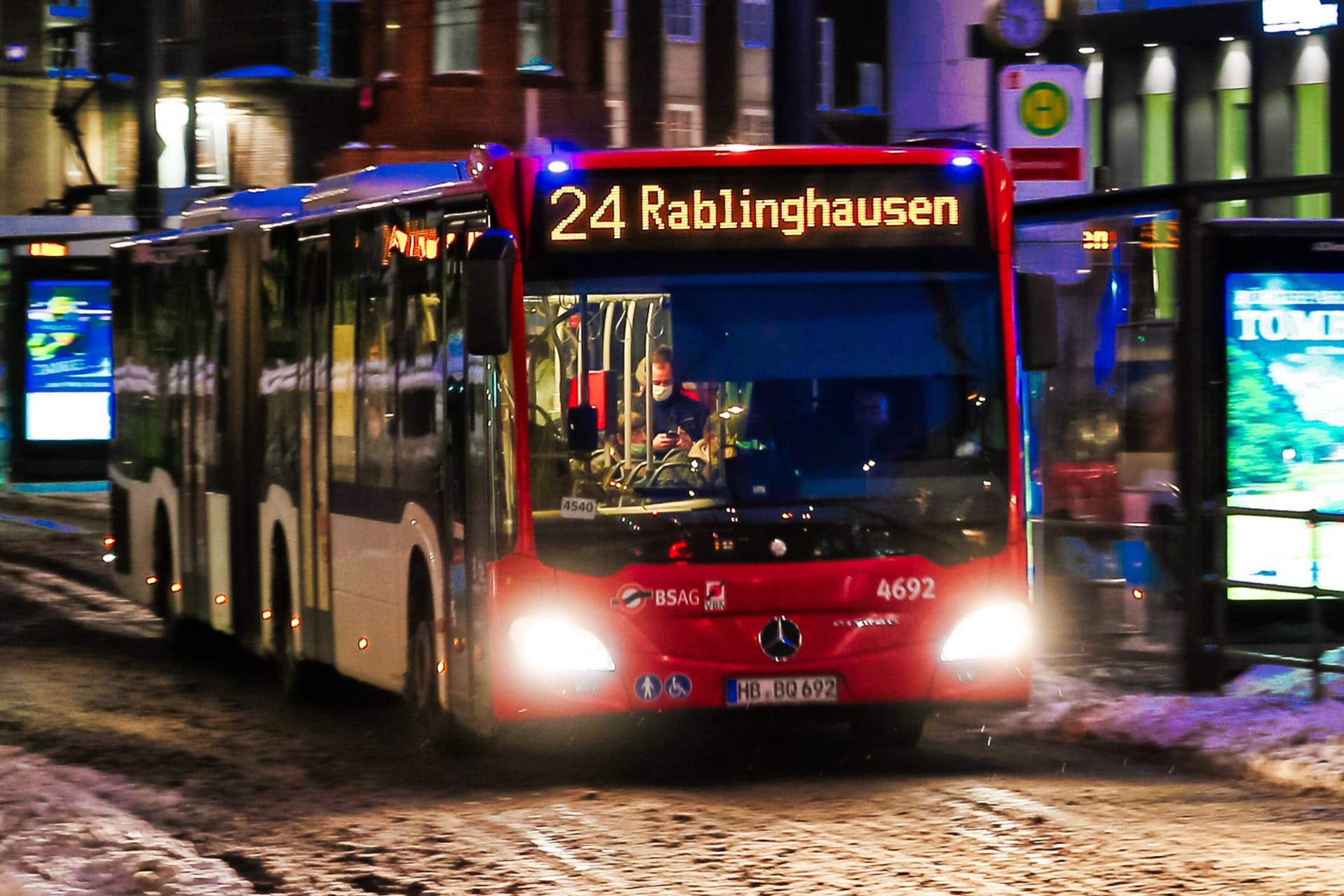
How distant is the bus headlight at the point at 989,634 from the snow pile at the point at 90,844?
10.6 feet

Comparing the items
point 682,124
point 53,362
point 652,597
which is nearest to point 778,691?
point 652,597

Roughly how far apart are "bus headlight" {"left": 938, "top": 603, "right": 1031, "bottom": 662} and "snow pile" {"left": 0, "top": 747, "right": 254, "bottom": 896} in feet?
10.6

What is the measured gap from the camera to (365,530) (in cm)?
1331

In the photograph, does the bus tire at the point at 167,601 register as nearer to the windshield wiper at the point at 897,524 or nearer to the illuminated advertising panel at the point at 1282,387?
the illuminated advertising panel at the point at 1282,387

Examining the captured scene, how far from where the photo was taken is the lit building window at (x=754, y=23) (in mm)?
58594

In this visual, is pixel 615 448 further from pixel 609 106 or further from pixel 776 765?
pixel 609 106

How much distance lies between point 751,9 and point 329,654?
151ft

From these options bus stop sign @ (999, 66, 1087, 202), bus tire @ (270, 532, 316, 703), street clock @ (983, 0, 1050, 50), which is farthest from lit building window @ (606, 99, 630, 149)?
bus stop sign @ (999, 66, 1087, 202)

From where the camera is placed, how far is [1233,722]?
39.8 feet

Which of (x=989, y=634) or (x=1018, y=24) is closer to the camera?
(x=989, y=634)

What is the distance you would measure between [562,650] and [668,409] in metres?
1.07

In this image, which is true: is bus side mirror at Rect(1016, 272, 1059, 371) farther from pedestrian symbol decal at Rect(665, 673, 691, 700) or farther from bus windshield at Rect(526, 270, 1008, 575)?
pedestrian symbol decal at Rect(665, 673, 691, 700)

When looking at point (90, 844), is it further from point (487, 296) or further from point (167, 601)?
point (167, 601)

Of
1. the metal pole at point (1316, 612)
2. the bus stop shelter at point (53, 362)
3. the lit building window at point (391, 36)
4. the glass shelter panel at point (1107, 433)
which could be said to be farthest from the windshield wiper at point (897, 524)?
the lit building window at point (391, 36)
